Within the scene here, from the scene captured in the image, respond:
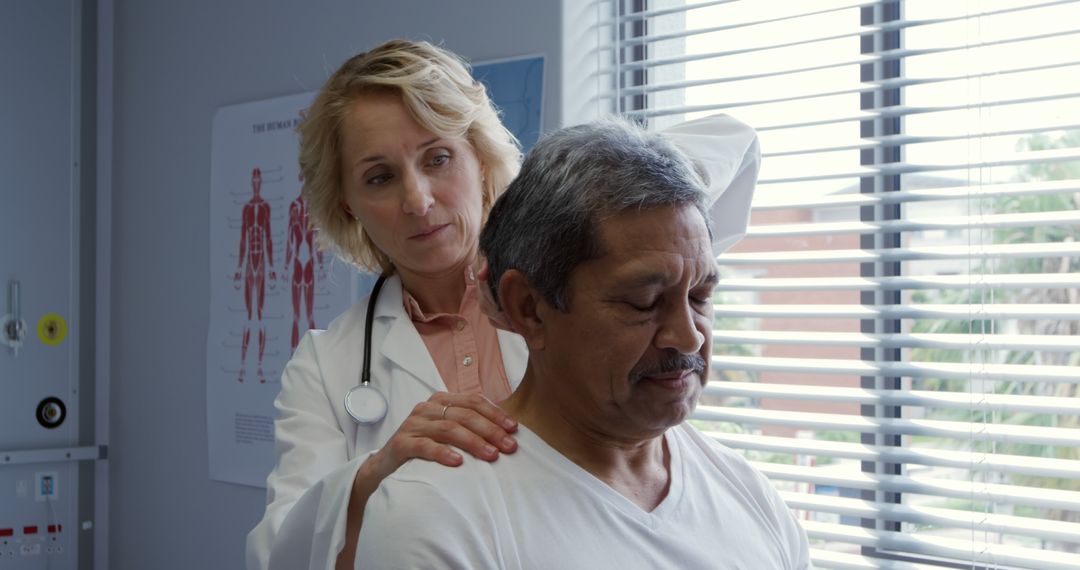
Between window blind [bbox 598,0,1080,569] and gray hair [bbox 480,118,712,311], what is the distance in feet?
2.51

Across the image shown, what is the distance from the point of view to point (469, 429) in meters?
1.11

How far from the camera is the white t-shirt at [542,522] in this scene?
3.29 ft

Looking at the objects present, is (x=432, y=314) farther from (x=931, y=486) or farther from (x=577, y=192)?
(x=931, y=486)

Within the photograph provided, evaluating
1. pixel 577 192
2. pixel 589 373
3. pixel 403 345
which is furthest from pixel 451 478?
pixel 403 345

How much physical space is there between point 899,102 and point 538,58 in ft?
2.37

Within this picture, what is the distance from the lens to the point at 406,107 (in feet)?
4.67

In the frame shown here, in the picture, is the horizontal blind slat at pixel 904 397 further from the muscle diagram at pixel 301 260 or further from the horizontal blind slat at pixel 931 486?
the muscle diagram at pixel 301 260

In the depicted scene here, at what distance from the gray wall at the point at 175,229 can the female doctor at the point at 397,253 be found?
3.24 ft

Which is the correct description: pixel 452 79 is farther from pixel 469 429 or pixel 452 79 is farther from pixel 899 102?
pixel 899 102

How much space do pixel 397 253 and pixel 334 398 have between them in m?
0.23

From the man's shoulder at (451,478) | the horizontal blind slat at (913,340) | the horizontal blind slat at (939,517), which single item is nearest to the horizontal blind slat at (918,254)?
the horizontal blind slat at (913,340)

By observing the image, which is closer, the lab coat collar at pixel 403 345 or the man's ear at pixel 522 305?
the man's ear at pixel 522 305

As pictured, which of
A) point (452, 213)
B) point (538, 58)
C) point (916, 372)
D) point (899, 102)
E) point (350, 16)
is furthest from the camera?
point (350, 16)

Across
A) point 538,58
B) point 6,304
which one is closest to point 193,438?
point 6,304
